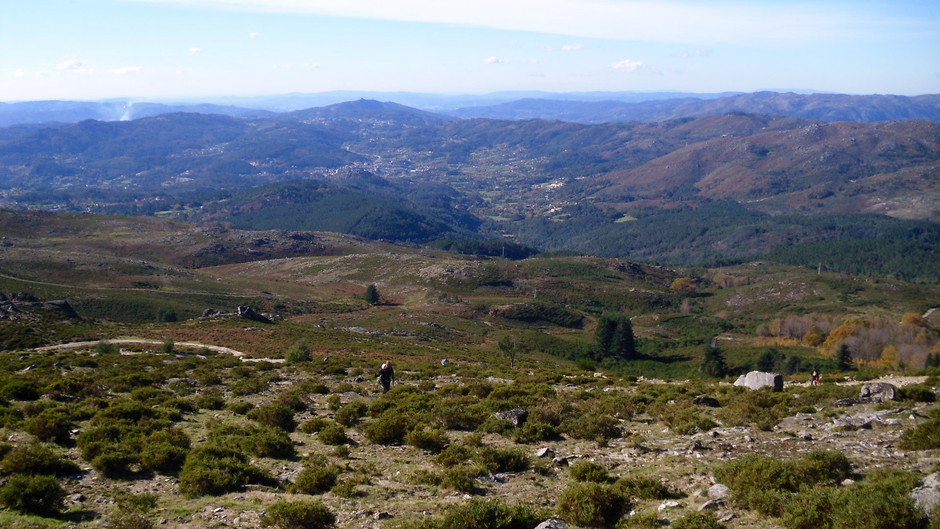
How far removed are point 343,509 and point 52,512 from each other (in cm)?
628

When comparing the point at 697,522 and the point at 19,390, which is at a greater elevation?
the point at 697,522

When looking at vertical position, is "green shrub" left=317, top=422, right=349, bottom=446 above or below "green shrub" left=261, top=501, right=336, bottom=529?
below

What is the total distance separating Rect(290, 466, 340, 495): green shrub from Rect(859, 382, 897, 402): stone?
Answer: 20144 mm

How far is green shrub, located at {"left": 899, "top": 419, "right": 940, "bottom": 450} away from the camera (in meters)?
15.7

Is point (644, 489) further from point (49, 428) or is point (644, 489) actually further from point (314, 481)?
point (49, 428)

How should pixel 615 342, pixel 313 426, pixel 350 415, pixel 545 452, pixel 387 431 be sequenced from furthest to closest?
1. pixel 615 342
2. pixel 350 415
3. pixel 313 426
4. pixel 387 431
5. pixel 545 452

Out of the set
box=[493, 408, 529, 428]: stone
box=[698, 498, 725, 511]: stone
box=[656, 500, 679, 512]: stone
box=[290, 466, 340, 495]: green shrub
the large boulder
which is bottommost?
the large boulder

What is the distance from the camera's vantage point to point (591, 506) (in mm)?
12453

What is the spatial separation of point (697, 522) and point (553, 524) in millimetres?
2823

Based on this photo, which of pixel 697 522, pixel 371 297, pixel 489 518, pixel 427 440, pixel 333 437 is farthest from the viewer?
pixel 371 297

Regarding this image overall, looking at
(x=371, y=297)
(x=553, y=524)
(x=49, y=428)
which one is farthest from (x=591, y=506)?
(x=371, y=297)

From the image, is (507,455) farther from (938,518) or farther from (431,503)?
(938,518)

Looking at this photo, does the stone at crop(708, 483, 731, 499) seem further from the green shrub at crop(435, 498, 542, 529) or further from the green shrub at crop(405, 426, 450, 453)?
the green shrub at crop(405, 426, 450, 453)

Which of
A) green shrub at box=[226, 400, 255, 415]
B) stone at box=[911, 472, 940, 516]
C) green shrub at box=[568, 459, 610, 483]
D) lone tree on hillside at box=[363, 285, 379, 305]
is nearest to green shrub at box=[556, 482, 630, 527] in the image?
green shrub at box=[568, 459, 610, 483]
